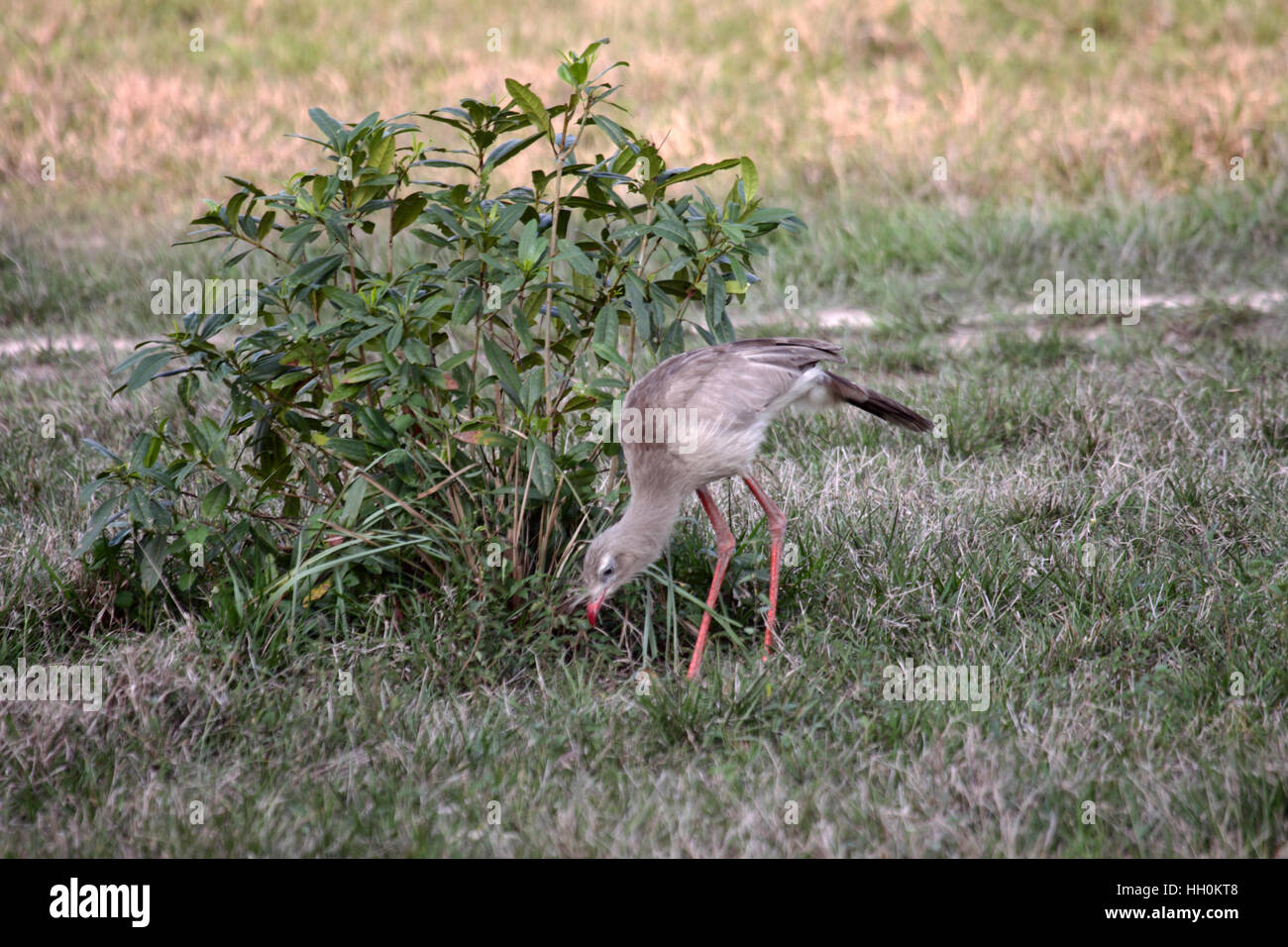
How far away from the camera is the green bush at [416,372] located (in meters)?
3.24

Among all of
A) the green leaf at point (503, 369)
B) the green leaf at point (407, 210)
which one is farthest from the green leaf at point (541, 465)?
the green leaf at point (407, 210)

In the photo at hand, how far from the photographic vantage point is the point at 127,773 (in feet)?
9.69

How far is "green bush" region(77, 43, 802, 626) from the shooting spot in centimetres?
324

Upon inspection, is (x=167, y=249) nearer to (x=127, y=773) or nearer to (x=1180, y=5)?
(x=127, y=773)

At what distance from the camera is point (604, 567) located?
330 cm

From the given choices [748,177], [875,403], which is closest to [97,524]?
[748,177]

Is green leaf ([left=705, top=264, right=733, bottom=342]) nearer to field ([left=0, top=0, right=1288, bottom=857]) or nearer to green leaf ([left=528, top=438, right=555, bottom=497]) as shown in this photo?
green leaf ([left=528, top=438, right=555, bottom=497])

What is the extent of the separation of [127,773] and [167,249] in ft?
16.7

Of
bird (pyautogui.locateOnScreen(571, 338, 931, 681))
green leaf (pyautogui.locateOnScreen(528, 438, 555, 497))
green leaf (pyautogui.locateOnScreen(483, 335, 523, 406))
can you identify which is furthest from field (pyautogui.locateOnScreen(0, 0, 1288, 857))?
green leaf (pyautogui.locateOnScreen(483, 335, 523, 406))

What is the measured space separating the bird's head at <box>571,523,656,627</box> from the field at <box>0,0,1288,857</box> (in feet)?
0.48

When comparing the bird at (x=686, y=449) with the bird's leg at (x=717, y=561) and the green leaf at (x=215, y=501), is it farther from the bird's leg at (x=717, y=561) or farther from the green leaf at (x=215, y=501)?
the green leaf at (x=215, y=501)
